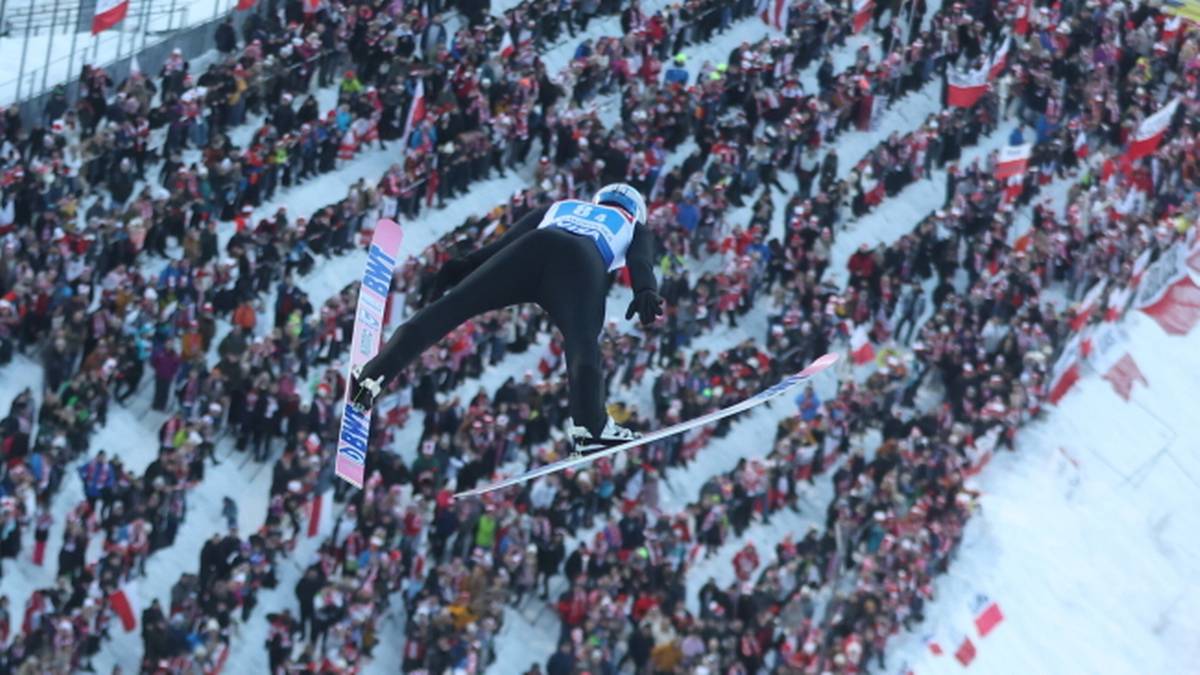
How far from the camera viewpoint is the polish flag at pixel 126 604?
965 inches

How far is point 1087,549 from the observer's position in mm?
33469

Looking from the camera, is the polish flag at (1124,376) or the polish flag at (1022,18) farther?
the polish flag at (1022,18)

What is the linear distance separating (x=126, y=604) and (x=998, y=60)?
19.2 meters

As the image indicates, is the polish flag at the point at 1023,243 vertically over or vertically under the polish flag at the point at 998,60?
under

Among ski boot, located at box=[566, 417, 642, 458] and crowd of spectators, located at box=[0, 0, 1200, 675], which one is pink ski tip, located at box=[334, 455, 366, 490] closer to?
ski boot, located at box=[566, 417, 642, 458]

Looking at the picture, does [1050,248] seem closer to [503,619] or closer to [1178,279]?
[1178,279]

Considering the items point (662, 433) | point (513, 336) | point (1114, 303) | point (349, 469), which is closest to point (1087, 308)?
point (1114, 303)

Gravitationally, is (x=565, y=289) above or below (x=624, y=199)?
below

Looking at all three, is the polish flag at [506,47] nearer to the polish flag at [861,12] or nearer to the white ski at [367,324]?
the polish flag at [861,12]

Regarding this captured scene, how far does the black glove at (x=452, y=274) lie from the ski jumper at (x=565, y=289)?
0.23 meters

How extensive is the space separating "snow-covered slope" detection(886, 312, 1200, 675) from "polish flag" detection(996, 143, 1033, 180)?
309cm

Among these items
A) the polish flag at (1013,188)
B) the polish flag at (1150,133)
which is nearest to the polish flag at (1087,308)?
the polish flag at (1013,188)

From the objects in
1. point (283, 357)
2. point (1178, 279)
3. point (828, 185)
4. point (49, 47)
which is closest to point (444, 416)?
point (283, 357)

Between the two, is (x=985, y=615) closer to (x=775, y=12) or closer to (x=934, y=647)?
(x=934, y=647)
